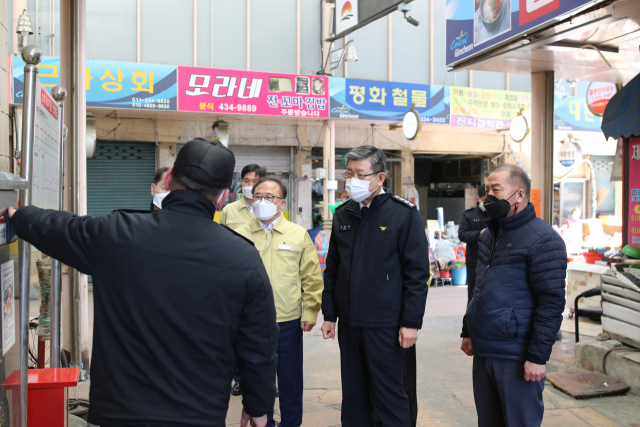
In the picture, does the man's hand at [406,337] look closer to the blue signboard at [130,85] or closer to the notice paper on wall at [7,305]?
the notice paper on wall at [7,305]

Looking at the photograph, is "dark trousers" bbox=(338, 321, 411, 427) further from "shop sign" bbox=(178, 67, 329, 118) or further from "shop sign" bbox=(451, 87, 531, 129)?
"shop sign" bbox=(451, 87, 531, 129)

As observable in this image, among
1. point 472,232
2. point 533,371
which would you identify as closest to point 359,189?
point 533,371

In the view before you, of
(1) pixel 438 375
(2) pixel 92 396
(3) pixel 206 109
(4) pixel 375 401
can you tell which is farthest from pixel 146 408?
(3) pixel 206 109

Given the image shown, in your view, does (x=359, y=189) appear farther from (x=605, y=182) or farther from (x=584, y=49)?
(x=605, y=182)

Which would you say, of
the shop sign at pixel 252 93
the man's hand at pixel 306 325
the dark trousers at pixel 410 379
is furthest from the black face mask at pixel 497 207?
the shop sign at pixel 252 93

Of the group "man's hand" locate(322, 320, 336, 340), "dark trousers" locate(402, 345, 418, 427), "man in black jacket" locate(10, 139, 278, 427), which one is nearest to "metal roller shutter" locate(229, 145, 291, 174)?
"man's hand" locate(322, 320, 336, 340)

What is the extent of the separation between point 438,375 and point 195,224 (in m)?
3.67

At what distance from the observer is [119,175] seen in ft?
36.6

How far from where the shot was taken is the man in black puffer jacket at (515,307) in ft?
8.41

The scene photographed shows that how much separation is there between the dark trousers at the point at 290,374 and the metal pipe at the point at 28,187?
5.33 ft

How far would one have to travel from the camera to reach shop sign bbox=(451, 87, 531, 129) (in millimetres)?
12133

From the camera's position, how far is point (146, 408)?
1.65 metres

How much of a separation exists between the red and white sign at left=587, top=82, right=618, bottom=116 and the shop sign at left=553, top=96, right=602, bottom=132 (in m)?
5.00

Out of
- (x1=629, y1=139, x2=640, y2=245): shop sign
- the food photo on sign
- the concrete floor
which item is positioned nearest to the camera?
the concrete floor
